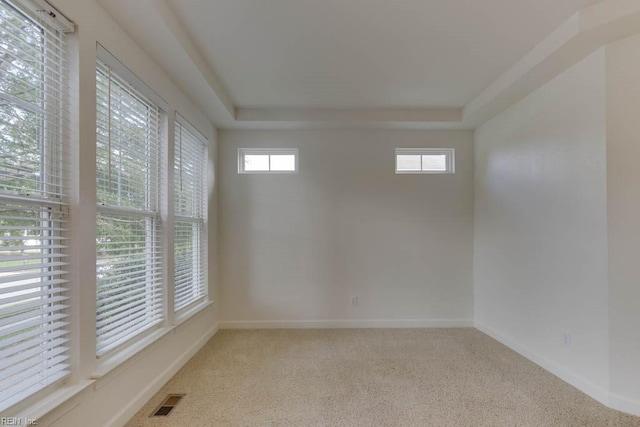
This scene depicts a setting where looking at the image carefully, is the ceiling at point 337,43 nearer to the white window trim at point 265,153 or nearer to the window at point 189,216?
the window at point 189,216

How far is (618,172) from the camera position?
86.7 inches

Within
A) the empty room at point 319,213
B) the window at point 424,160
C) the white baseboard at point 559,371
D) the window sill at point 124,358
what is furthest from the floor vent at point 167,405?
the window at point 424,160

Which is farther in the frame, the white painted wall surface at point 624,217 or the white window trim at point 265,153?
the white window trim at point 265,153

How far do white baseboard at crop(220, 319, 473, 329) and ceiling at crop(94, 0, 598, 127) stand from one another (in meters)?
2.60

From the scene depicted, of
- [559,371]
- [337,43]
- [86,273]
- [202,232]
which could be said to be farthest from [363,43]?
[559,371]

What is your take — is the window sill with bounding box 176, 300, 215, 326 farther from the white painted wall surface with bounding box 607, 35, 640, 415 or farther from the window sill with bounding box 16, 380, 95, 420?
the white painted wall surface with bounding box 607, 35, 640, 415

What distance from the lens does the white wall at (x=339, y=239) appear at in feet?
13.2

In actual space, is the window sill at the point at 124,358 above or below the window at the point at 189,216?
below

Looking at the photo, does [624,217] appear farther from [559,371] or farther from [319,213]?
[319,213]

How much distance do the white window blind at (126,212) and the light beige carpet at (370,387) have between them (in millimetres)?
671

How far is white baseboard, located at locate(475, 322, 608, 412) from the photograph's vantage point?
2.27 metres

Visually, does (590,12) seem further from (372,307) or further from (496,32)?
(372,307)

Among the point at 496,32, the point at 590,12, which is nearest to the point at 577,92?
the point at 590,12

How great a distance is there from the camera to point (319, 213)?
13.3 ft
